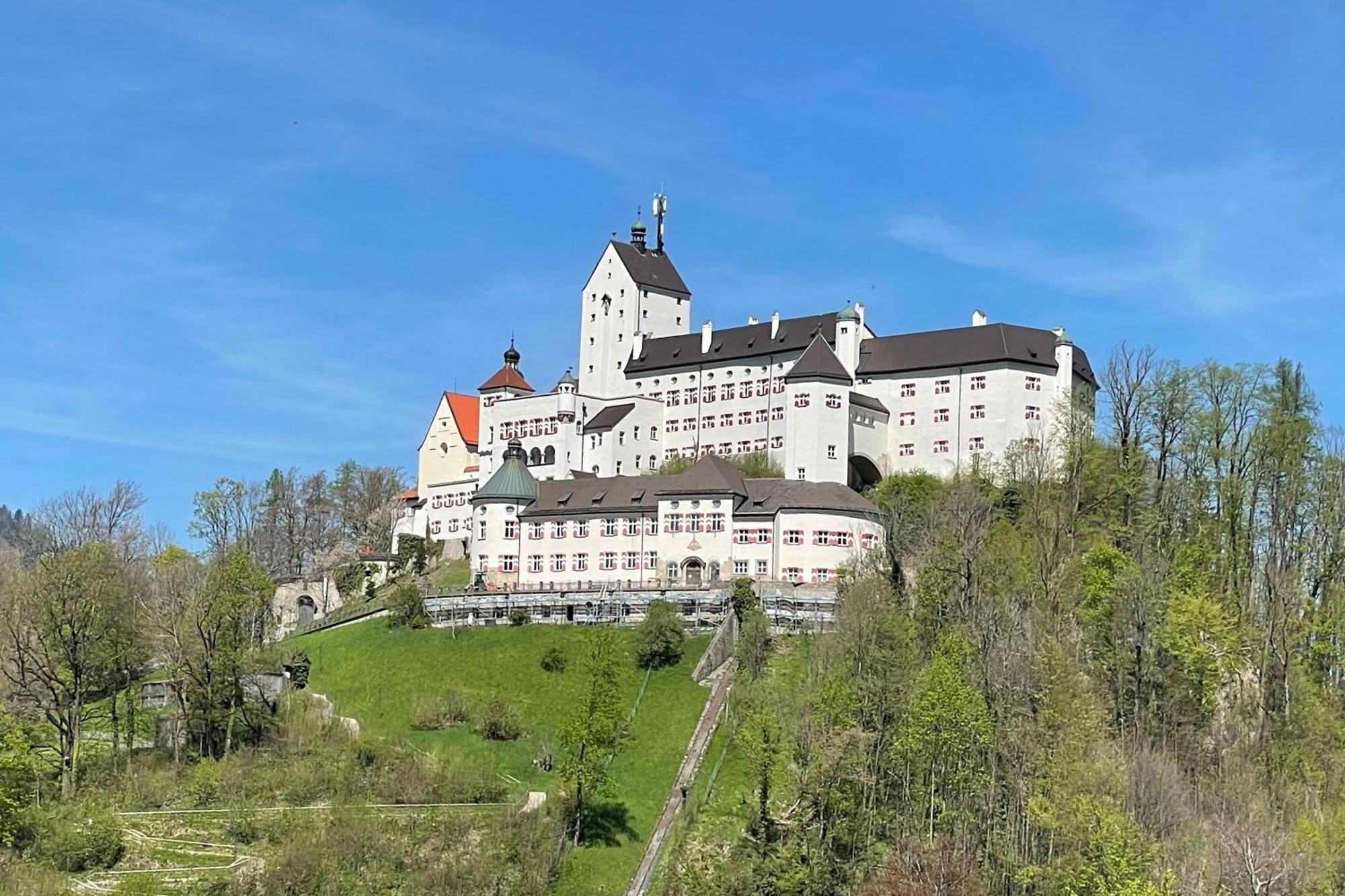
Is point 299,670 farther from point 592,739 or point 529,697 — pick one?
point 592,739

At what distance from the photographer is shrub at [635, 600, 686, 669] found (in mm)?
72625

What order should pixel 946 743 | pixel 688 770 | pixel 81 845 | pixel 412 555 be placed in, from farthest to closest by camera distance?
pixel 412 555 < pixel 688 770 < pixel 81 845 < pixel 946 743

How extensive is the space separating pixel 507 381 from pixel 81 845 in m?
58.3

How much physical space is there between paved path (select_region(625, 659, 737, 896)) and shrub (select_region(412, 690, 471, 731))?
9.23 metres

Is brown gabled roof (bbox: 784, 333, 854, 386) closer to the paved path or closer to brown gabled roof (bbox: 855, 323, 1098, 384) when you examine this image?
brown gabled roof (bbox: 855, 323, 1098, 384)

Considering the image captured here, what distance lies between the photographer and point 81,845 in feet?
182

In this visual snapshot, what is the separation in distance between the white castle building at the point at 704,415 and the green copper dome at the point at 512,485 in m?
0.20

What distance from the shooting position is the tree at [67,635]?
6538 centimetres

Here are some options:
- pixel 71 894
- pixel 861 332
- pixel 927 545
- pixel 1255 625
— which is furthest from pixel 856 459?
pixel 71 894

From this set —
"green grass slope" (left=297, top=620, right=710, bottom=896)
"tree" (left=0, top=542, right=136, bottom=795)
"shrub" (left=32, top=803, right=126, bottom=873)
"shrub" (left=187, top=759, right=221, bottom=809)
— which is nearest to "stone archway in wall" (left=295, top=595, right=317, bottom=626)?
"green grass slope" (left=297, top=620, right=710, bottom=896)

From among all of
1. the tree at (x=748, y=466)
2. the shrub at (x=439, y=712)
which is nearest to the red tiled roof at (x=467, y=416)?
the tree at (x=748, y=466)

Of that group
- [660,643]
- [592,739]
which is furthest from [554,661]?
[592,739]

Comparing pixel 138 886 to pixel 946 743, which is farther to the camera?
pixel 946 743

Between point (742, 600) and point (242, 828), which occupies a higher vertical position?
point (742, 600)
